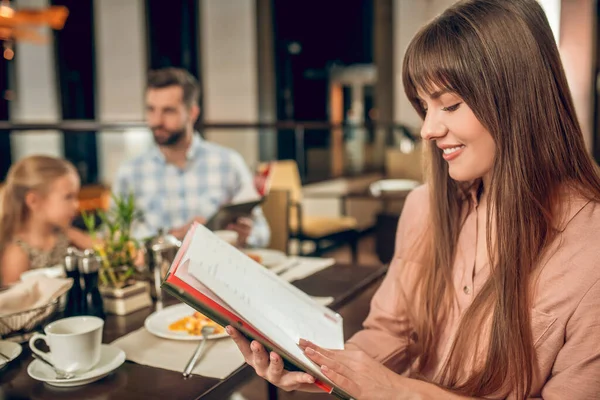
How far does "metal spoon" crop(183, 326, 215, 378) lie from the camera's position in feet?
3.41

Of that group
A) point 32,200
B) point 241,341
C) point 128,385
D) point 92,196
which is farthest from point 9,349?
point 92,196

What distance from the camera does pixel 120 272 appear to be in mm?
1474

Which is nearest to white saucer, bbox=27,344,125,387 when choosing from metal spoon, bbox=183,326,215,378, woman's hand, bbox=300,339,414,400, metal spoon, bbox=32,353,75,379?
metal spoon, bbox=32,353,75,379

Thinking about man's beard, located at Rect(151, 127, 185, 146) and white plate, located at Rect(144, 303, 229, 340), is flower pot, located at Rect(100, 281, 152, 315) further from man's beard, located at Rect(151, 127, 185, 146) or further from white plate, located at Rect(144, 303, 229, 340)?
man's beard, located at Rect(151, 127, 185, 146)

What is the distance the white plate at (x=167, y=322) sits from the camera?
3.89ft

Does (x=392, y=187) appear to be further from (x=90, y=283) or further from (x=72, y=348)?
(x=72, y=348)

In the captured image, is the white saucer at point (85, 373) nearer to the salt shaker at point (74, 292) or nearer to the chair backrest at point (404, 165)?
the salt shaker at point (74, 292)

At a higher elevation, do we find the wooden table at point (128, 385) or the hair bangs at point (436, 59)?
the hair bangs at point (436, 59)

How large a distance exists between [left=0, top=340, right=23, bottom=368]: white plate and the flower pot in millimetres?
272

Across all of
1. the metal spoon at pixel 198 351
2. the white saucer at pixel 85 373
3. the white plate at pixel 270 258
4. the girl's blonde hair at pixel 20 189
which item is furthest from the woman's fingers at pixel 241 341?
the girl's blonde hair at pixel 20 189

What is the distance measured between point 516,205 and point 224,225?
3.64 feet

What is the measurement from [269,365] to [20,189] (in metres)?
1.61

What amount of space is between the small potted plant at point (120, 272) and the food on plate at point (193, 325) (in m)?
0.18

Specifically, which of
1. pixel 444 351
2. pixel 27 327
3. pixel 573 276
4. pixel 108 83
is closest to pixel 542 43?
pixel 573 276
